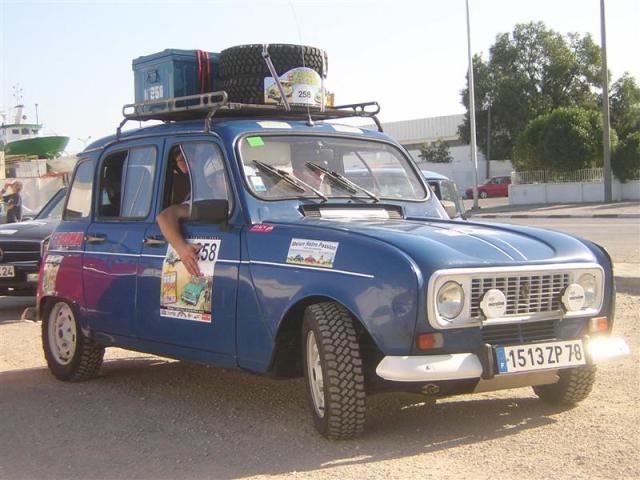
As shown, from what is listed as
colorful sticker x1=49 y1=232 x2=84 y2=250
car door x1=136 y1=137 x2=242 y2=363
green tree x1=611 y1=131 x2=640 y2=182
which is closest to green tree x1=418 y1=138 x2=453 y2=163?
green tree x1=611 y1=131 x2=640 y2=182

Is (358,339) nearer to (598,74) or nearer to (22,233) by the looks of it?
(22,233)

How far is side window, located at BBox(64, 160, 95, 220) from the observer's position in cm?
729

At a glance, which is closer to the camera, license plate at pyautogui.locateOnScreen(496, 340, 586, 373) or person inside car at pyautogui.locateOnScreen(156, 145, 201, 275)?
license plate at pyautogui.locateOnScreen(496, 340, 586, 373)

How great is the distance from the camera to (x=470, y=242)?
16.2 ft

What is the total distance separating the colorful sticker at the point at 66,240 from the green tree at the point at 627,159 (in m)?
35.5

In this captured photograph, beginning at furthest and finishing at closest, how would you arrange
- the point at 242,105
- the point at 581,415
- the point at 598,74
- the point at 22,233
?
the point at 598,74, the point at 22,233, the point at 242,105, the point at 581,415

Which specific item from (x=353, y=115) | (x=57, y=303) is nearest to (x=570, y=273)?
(x=353, y=115)

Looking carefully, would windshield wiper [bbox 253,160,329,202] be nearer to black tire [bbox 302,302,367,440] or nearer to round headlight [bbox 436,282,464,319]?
black tire [bbox 302,302,367,440]

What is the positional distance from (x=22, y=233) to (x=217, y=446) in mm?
7452

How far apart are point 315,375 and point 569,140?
123ft

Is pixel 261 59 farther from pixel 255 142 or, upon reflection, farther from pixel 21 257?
pixel 21 257

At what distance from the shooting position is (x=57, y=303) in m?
7.45

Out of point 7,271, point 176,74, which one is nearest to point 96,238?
point 176,74

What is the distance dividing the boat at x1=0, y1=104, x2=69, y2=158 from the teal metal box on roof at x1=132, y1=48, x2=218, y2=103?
214 ft
